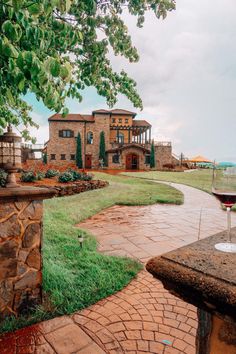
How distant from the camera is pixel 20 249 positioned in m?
2.25

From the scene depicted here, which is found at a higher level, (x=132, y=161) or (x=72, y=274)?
(x=132, y=161)

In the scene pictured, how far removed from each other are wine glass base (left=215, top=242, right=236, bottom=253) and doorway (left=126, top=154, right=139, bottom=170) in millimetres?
34437

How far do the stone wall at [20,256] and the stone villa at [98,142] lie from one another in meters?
32.5

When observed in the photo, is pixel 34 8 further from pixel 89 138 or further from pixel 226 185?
pixel 89 138

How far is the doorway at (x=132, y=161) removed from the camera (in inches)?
1388

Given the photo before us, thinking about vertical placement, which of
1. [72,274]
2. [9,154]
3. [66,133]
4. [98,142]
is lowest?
[72,274]

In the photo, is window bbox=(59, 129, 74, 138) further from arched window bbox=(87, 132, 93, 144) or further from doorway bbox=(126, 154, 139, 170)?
doorway bbox=(126, 154, 139, 170)

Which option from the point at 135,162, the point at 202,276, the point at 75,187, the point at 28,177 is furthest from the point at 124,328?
the point at 135,162

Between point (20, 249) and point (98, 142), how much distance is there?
112 ft

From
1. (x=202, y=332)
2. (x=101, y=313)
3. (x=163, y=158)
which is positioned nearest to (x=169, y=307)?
(x=101, y=313)

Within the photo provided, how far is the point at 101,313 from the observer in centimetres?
231

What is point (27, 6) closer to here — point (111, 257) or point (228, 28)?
point (111, 257)

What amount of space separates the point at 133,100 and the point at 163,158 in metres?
33.0

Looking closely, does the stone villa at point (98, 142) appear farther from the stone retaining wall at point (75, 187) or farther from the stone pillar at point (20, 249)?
the stone pillar at point (20, 249)
